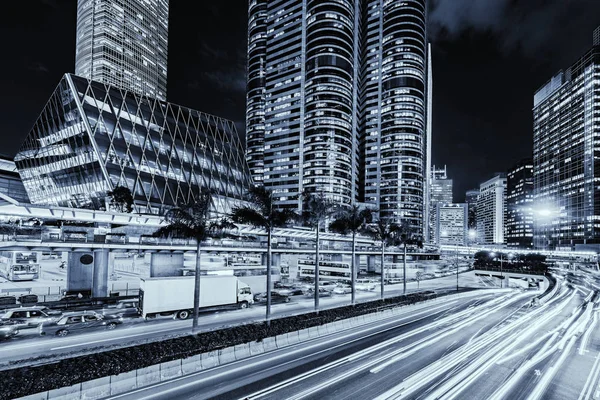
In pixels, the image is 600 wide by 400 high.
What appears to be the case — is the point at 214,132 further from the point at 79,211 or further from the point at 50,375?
the point at 50,375

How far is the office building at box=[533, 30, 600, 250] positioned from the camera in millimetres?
148375

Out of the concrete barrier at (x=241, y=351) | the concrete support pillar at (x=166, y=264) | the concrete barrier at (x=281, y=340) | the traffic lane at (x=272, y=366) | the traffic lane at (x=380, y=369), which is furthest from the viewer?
the concrete support pillar at (x=166, y=264)

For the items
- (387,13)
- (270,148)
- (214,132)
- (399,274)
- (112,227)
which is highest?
(387,13)

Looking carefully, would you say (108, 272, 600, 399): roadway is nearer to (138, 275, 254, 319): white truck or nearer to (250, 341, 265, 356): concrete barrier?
(250, 341, 265, 356): concrete barrier

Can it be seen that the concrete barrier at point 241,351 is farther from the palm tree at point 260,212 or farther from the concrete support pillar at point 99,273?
the concrete support pillar at point 99,273

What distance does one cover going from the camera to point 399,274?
87938 mm

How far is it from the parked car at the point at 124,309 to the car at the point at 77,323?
1842 mm

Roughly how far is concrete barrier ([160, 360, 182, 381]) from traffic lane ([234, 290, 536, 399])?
373cm

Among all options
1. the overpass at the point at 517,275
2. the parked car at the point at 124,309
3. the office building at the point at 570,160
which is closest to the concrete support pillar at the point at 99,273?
the parked car at the point at 124,309

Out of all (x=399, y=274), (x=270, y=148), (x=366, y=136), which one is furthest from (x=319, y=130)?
(x=399, y=274)

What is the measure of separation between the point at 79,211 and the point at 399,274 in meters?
Answer: 75.8

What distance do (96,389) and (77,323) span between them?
15157 millimetres

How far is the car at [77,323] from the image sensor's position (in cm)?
2370

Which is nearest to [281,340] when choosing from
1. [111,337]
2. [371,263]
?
[111,337]
